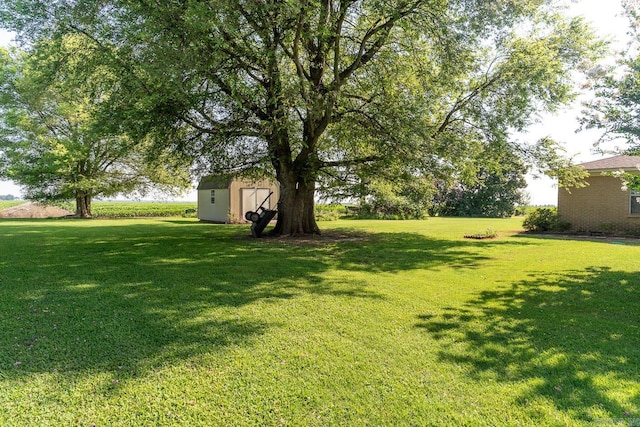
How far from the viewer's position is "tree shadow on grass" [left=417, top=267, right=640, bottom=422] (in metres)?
3.01

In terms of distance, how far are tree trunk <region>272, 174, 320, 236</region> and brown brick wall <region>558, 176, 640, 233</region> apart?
11378 mm

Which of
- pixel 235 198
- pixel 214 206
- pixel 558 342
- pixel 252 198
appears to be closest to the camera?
pixel 558 342

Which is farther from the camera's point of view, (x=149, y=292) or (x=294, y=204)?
(x=294, y=204)

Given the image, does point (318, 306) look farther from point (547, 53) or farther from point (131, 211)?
point (131, 211)

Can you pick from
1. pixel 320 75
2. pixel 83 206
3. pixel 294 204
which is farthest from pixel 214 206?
pixel 320 75

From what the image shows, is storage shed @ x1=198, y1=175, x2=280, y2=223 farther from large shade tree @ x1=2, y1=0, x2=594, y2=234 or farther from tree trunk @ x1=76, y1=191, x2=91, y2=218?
tree trunk @ x1=76, y1=191, x2=91, y2=218

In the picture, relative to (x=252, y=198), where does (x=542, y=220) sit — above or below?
below

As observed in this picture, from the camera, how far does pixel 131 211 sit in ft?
104

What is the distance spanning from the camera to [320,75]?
11438 millimetres

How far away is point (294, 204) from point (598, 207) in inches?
497

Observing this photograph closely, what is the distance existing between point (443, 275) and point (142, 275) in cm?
574

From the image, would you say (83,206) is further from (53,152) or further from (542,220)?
(542,220)

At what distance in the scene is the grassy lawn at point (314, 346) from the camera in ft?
9.07

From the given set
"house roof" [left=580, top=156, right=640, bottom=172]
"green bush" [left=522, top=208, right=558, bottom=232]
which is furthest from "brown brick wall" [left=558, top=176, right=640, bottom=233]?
"house roof" [left=580, top=156, right=640, bottom=172]
